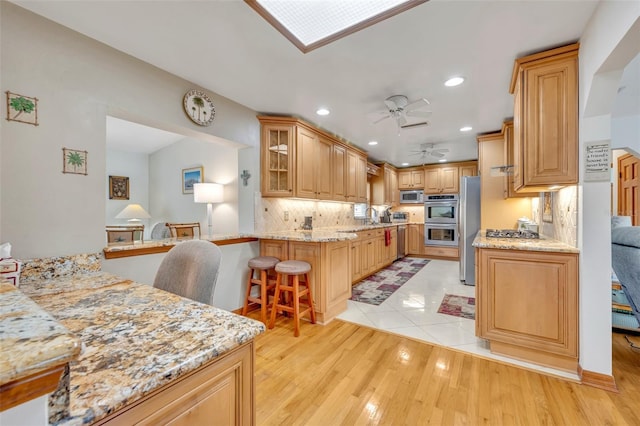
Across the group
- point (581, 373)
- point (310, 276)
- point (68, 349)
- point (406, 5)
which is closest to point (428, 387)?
point (581, 373)

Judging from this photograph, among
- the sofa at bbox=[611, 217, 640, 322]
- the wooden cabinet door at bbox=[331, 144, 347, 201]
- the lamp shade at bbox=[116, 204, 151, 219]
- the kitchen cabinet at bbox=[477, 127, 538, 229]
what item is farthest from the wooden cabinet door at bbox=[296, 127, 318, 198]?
the lamp shade at bbox=[116, 204, 151, 219]

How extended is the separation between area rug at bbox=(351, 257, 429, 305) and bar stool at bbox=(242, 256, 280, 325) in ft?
4.16

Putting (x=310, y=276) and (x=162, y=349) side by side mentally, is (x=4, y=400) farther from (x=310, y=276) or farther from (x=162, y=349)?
(x=310, y=276)

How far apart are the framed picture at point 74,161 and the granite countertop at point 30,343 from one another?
1.61 meters

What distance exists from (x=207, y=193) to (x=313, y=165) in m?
1.52

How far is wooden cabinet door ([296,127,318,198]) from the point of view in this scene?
131 inches

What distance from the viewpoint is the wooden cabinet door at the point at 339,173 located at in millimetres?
4121

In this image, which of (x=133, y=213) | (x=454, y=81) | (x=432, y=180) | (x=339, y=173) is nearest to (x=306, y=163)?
(x=339, y=173)

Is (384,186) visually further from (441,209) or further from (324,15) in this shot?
(324,15)

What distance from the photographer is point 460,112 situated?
10.2 ft

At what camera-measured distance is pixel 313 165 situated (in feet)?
11.9

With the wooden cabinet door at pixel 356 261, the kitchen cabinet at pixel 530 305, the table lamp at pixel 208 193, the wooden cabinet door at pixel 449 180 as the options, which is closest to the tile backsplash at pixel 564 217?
the kitchen cabinet at pixel 530 305

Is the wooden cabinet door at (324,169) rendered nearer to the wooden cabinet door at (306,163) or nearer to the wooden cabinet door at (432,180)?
the wooden cabinet door at (306,163)

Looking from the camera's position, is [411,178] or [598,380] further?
[411,178]
